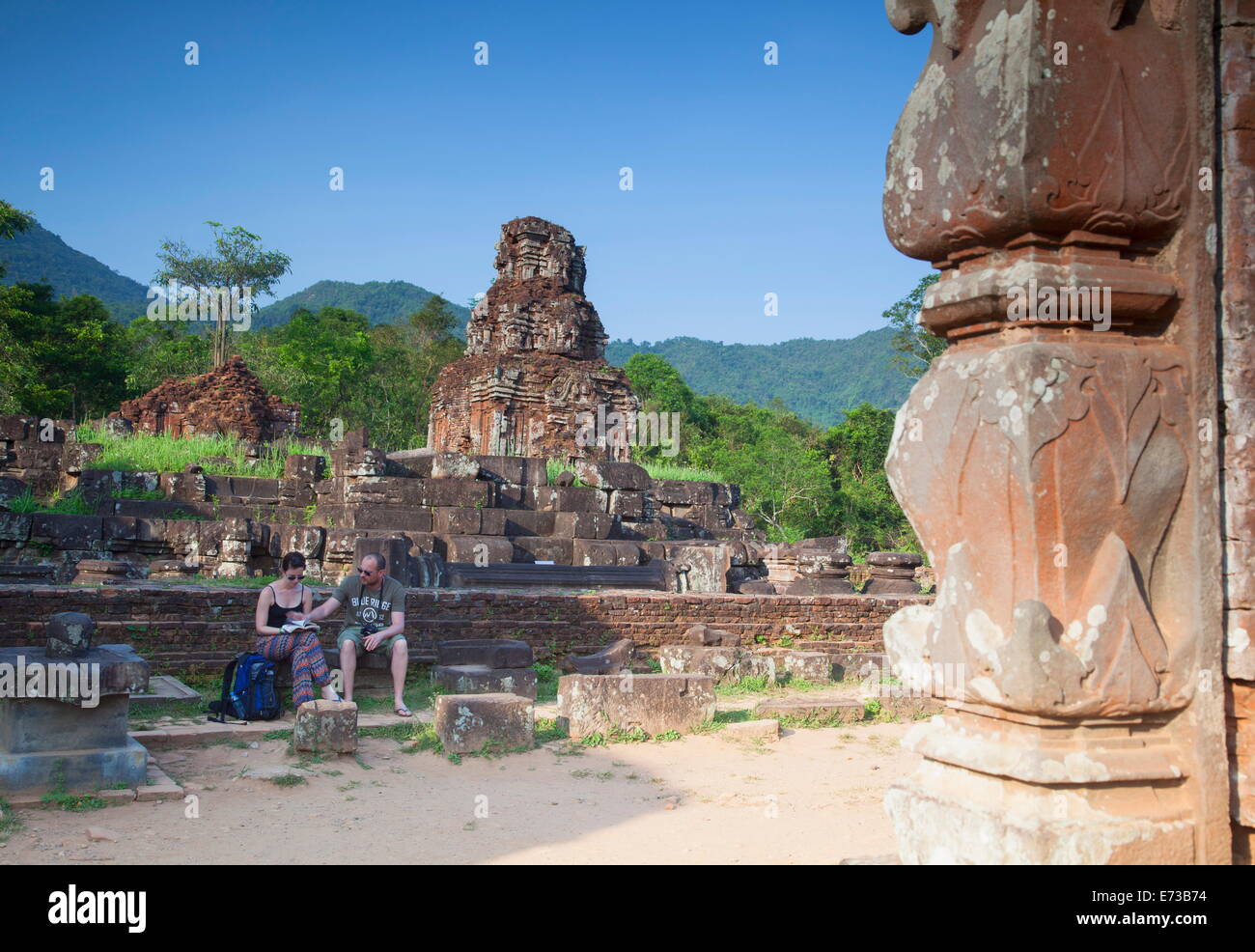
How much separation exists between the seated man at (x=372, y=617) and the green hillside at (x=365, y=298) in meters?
124

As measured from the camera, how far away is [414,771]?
6.23m

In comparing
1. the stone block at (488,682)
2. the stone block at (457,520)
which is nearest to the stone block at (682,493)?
the stone block at (457,520)

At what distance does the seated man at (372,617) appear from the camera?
25.6 feet

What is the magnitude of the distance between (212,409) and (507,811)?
1720 cm

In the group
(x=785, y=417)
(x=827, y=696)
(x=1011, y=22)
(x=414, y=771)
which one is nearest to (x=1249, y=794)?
(x=1011, y=22)

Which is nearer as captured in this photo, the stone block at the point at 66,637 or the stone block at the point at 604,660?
the stone block at the point at 66,637

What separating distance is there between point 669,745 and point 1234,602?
5279mm

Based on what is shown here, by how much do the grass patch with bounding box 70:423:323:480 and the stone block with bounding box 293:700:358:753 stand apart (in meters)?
10.1

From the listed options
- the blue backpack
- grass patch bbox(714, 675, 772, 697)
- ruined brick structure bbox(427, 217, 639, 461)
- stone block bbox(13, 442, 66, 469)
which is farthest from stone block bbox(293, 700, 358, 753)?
ruined brick structure bbox(427, 217, 639, 461)

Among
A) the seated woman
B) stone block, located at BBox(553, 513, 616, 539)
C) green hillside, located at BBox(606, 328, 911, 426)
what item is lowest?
the seated woman

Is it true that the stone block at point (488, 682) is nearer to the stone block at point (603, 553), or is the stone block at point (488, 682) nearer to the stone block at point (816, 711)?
the stone block at point (816, 711)

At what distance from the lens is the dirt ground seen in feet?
14.7

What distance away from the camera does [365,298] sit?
13650 cm

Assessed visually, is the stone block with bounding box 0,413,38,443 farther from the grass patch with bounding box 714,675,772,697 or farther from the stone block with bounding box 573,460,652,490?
the grass patch with bounding box 714,675,772,697
